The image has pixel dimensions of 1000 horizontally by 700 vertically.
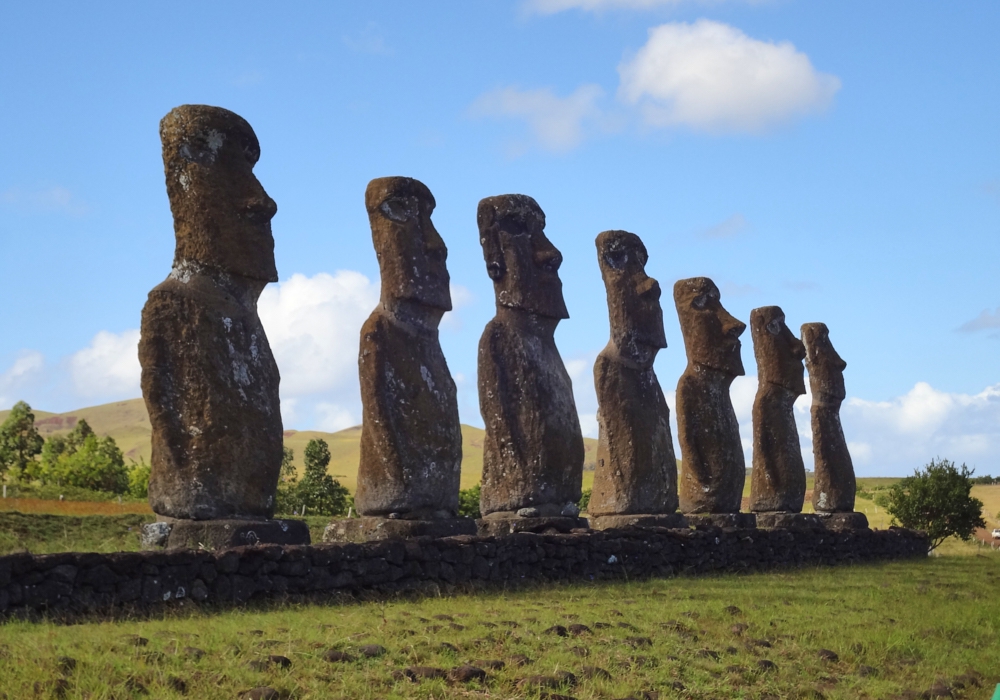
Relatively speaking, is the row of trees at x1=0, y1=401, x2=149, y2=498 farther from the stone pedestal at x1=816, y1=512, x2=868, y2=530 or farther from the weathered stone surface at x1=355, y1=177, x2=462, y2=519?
the weathered stone surface at x1=355, y1=177, x2=462, y2=519

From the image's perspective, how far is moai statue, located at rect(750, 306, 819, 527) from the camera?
67.9 feet

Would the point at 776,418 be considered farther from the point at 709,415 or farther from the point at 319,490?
the point at 319,490

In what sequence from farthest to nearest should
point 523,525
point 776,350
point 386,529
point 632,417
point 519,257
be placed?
1. point 776,350
2. point 632,417
3. point 519,257
4. point 523,525
5. point 386,529

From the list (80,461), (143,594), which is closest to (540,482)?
(143,594)

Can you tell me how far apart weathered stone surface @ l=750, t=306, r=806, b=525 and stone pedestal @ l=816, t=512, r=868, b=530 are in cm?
161

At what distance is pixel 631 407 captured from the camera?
16.2 m

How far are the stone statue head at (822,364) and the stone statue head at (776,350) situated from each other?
2285mm

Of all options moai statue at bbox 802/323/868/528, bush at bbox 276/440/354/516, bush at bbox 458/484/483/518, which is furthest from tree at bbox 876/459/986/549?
bush at bbox 276/440/354/516

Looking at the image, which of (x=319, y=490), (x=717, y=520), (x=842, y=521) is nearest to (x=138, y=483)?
(x=319, y=490)

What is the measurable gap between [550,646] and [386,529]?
4.16 meters

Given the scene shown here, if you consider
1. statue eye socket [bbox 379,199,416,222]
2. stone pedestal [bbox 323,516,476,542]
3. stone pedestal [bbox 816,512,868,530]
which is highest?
statue eye socket [bbox 379,199,416,222]

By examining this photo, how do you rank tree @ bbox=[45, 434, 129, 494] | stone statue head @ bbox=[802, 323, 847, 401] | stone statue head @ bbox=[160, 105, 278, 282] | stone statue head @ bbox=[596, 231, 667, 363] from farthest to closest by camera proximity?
tree @ bbox=[45, 434, 129, 494], stone statue head @ bbox=[802, 323, 847, 401], stone statue head @ bbox=[596, 231, 667, 363], stone statue head @ bbox=[160, 105, 278, 282]

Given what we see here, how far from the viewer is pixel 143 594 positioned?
28.4 feet

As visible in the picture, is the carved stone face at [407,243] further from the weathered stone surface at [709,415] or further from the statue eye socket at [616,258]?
the weathered stone surface at [709,415]
